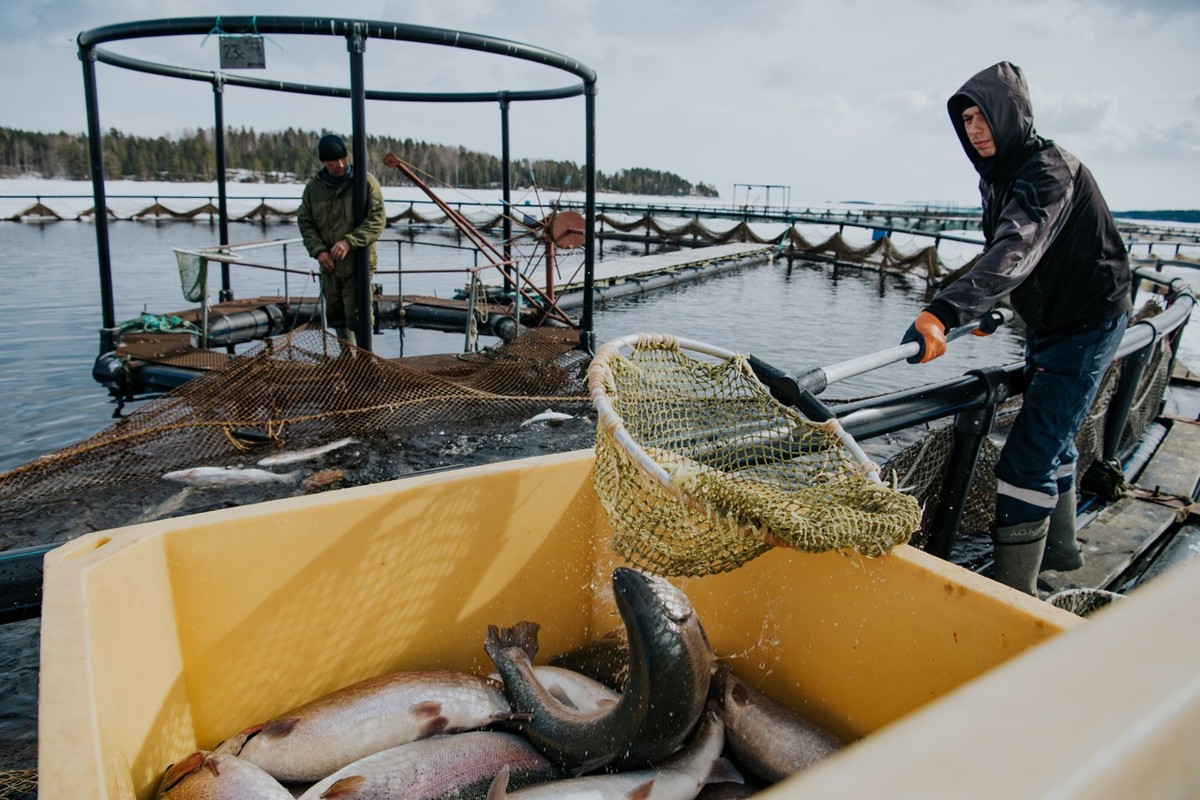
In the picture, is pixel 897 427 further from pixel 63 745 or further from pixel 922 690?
pixel 63 745

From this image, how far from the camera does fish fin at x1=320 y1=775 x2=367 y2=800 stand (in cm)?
218

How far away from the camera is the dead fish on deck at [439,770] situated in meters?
2.24

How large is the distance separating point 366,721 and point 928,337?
8.02 ft

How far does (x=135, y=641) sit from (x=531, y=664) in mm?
1296

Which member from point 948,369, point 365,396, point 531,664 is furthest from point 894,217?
point 531,664

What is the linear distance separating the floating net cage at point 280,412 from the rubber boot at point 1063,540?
15.3 feet

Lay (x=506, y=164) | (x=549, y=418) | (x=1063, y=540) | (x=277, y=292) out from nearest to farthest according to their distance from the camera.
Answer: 1. (x=1063, y=540)
2. (x=549, y=418)
3. (x=506, y=164)
4. (x=277, y=292)

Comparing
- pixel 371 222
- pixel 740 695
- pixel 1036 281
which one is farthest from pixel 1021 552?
pixel 371 222

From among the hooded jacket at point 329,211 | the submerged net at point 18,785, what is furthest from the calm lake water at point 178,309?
the hooded jacket at point 329,211

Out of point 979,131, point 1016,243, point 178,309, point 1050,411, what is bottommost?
point 178,309

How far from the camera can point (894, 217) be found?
52.1 meters

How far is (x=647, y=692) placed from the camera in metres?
2.26

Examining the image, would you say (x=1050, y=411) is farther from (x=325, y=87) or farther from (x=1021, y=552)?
(x=325, y=87)

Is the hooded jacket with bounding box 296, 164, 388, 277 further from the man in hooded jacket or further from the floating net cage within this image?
the man in hooded jacket
